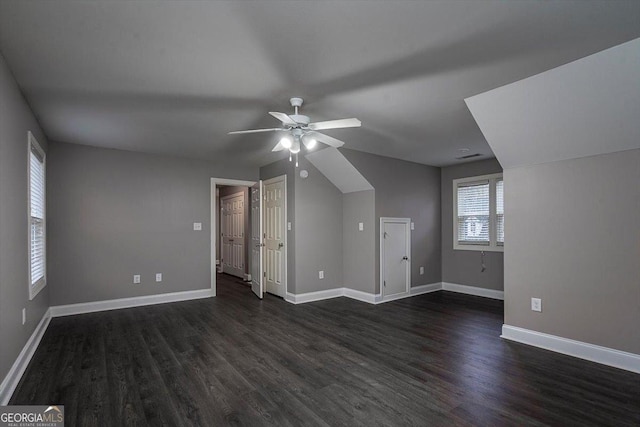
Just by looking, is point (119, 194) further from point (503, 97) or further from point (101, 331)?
point (503, 97)

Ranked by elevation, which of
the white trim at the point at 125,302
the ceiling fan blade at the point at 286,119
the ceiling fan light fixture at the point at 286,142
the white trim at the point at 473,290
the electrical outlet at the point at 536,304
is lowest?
the white trim at the point at 473,290

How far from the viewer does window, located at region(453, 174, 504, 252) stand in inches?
220

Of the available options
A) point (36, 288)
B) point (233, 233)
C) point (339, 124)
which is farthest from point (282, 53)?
point (233, 233)

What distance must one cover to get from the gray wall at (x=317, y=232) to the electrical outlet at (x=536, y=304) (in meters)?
3.03

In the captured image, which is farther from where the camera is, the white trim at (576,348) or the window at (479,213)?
the window at (479,213)

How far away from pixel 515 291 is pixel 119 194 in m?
5.63

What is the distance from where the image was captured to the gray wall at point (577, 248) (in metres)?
2.89

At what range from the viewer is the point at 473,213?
5.97 meters

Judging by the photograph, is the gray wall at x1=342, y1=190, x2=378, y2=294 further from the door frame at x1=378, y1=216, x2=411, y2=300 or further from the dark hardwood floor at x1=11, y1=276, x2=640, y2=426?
the dark hardwood floor at x1=11, y1=276, x2=640, y2=426

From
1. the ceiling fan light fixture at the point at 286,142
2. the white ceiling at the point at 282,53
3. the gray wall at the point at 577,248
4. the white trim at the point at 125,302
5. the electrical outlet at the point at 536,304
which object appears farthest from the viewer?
the white trim at the point at 125,302

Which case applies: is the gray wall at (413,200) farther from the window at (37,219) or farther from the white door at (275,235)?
the window at (37,219)

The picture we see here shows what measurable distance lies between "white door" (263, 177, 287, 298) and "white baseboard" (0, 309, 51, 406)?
3161 millimetres

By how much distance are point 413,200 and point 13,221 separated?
213 inches

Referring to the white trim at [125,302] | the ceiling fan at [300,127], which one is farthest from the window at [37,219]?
the ceiling fan at [300,127]
